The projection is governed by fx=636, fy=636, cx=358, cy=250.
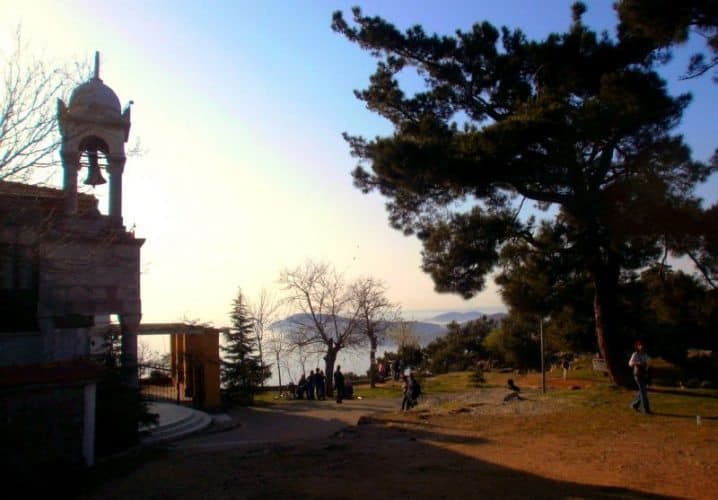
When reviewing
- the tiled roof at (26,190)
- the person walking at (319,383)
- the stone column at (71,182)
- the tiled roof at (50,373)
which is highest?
the stone column at (71,182)

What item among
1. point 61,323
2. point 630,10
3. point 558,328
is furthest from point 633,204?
point 61,323

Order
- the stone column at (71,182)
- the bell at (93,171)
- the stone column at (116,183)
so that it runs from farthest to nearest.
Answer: the bell at (93,171) → the stone column at (116,183) → the stone column at (71,182)

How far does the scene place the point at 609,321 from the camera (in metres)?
18.1

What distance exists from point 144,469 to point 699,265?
14.1 metres

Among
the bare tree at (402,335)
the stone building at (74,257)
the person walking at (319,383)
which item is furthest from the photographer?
the bare tree at (402,335)

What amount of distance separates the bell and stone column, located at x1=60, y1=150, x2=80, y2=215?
1.23 metres

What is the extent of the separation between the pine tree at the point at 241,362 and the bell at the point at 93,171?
38.9 ft

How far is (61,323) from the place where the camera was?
14281 millimetres

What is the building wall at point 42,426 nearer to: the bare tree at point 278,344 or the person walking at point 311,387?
the person walking at point 311,387

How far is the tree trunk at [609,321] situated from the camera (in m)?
18.2

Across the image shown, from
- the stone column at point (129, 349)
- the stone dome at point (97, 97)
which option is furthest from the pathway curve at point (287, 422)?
the stone dome at point (97, 97)

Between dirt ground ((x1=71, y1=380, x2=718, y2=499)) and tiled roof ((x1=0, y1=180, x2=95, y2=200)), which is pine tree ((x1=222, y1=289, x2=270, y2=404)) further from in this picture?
tiled roof ((x1=0, y1=180, x2=95, y2=200))

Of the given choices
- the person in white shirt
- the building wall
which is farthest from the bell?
the person in white shirt

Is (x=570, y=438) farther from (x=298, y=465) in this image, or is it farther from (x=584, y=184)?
(x=584, y=184)
